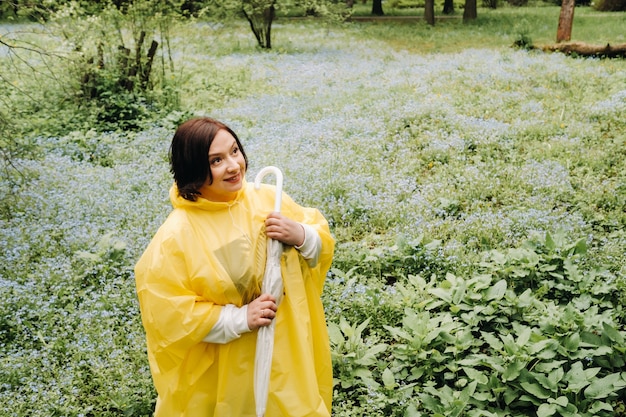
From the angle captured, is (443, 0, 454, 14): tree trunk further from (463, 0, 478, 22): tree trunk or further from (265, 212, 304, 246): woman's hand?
(265, 212, 304, 246): woman's hand

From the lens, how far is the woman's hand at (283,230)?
252 centimetres

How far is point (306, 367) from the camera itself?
8.51 feet

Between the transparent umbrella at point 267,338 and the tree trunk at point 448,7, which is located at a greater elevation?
the tree trunk at point 448,7

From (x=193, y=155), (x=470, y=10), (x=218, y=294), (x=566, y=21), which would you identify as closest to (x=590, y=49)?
(x=566, y=21)

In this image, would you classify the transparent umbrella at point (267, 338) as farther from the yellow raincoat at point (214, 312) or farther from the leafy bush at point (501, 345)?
the leafy bush at point (501, 345)

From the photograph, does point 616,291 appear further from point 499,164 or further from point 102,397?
point 102,397

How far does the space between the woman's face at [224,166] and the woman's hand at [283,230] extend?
223 millimetres

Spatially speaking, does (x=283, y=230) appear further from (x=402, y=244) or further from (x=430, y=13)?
(x=430, y=13)

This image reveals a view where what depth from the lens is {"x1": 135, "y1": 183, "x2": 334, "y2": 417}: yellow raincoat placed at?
238 cm

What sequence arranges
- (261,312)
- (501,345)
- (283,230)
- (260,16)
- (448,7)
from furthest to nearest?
(448,7), (260,16), (501,345), (283,230), (261,312)

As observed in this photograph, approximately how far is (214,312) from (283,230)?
49 cm

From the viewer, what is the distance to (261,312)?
2416 millimetres

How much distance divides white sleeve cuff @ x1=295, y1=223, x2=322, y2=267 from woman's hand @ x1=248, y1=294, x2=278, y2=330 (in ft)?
1.02

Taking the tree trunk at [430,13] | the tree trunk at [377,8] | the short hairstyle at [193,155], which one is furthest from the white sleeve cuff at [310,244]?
the tree trunk at [377,8]
